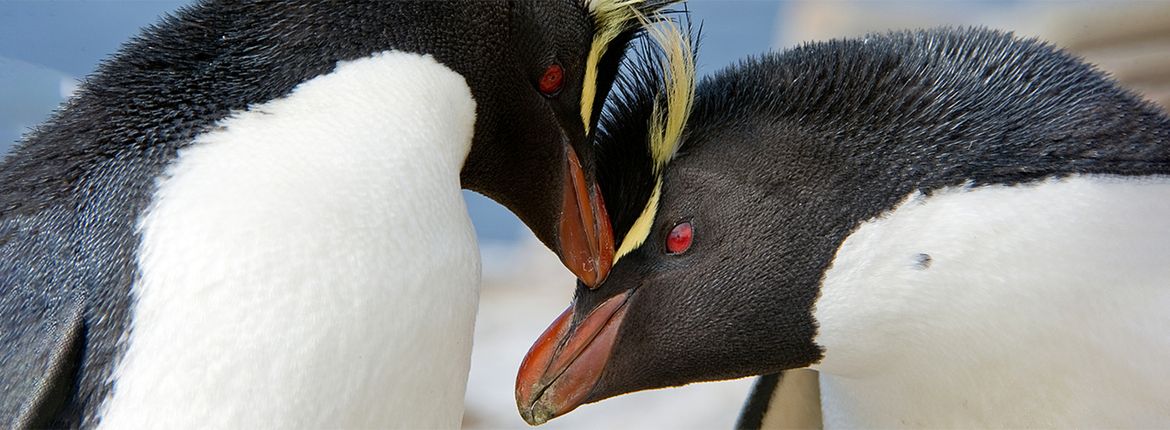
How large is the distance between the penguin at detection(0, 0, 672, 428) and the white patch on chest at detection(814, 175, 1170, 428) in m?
0.41

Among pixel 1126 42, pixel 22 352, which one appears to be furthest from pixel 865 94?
pixel 1126 42

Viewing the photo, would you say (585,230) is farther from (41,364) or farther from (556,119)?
(41,364)

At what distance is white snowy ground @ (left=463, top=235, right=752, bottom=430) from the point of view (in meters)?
2.44

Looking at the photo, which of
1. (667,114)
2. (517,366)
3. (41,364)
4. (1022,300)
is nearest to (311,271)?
(41,364)

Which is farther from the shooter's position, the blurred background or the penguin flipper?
the blurred background

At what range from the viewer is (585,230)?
128cm

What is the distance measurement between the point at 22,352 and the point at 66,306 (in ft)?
0.18

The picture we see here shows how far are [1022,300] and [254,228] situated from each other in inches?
28.4

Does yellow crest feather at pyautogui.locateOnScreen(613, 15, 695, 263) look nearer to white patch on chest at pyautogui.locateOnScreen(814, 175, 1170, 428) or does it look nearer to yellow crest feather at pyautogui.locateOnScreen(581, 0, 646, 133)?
yellow crest feather at pyautogui.locateOnScreen(581, 0, 646, 133)

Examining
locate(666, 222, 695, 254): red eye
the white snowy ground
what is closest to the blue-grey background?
locate(666, 222, 695, 254): red eye

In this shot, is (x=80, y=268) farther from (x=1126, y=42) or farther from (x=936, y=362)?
(x=1126, y=42)

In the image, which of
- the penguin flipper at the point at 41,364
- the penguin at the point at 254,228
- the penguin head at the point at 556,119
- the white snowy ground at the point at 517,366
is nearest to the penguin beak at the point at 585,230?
the penguin head at the point at 556,119

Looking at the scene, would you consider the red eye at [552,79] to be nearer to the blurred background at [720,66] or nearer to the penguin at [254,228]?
the penguin at [254,228]

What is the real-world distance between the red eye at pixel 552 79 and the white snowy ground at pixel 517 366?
50.5 inches
